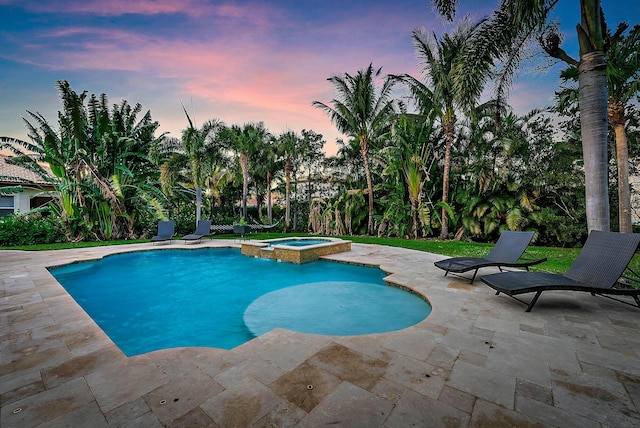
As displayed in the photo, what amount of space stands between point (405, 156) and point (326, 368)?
14.6 m

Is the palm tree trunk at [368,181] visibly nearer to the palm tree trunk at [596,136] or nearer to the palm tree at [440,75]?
the palm tree at [440,75]

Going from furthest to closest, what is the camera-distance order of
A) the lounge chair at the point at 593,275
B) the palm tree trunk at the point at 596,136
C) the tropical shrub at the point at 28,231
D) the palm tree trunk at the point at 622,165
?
the tropical shrub at the point at 28,231, the palm tree trunk at the point at 622,165, the palm tree trunk at the point at 596,136, the lounge chair at the point at 593,275

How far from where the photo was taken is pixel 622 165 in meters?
10.2

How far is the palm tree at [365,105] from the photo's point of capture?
54.3ft

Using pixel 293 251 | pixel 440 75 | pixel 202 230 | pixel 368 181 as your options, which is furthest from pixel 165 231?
pixel 440 75

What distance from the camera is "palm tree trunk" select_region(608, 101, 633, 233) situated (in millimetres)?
10129

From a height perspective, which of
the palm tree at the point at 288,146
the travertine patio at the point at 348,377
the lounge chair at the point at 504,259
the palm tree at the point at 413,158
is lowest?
the travertine patio at the point at 348,377


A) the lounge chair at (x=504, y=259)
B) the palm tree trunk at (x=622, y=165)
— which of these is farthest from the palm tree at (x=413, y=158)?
the lounge chair at (x=504, y=259)

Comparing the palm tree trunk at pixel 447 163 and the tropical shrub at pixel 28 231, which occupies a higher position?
the palm tree trunk at pixel 447 163

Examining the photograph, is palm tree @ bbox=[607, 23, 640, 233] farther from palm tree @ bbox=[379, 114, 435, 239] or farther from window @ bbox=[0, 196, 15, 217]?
window @ bbox=[0, 196, 15, 217]

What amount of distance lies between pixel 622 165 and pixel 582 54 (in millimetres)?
7720

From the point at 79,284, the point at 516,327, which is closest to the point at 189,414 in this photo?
the point at 516,327

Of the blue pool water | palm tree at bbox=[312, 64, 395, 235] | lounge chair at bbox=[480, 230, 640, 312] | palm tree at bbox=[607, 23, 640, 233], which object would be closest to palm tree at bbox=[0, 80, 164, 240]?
the blue pool water

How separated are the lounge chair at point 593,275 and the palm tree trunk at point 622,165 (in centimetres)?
869
